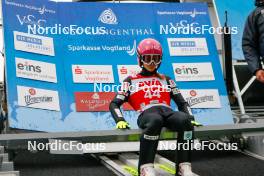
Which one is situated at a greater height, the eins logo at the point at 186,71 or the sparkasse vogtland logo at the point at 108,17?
the sparkasse vogtland logo at the point at 108,17

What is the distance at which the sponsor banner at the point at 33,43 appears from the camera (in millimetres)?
5129

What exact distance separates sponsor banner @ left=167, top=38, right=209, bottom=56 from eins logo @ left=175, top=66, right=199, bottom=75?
0.56ft

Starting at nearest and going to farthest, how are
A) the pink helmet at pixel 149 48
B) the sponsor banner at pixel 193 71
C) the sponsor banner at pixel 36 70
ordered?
the pink helmet at pixel 149 48 → the sponsor banner at pixel 36 70 → the sponsor banner at pixel 193 71

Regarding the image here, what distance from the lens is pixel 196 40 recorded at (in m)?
5.71

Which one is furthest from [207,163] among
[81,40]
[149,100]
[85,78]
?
[81,40]

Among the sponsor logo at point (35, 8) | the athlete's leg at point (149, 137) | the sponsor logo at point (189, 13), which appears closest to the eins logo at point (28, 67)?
the sponsor logo at point (35, 8)

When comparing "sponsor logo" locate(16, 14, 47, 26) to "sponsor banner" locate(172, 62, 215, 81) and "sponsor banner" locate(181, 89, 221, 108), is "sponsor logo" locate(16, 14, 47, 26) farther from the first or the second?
"sponsor banner" locate(181, 89, 221, 108)

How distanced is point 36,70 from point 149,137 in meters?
2.42

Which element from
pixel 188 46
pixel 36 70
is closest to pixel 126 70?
pixel 188 46

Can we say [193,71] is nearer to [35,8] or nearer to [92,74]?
[92,74]

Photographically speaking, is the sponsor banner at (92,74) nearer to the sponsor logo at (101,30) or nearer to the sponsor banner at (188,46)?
the sponsor logo at (101,30)

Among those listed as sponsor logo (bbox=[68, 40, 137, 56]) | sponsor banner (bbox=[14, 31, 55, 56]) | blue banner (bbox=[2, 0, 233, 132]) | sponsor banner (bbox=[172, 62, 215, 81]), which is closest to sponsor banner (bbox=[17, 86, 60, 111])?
blue banner (bbox=[2, 0, 233, 132])

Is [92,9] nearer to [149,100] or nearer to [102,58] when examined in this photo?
[102,58]

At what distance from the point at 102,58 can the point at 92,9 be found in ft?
2.03
